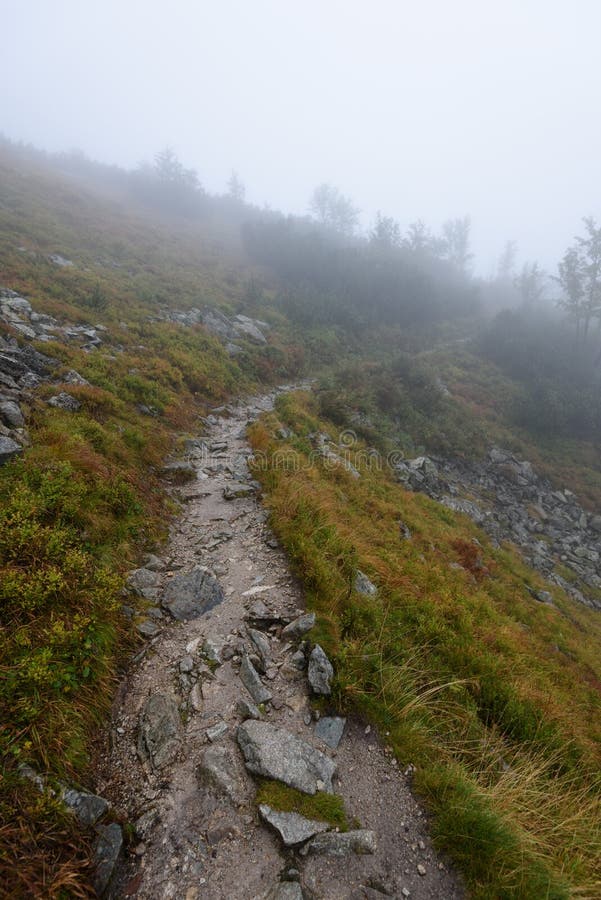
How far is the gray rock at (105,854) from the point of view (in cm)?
277

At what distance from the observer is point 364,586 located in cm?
667

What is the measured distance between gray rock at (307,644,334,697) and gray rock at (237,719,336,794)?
599 mm

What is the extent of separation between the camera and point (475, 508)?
17219 millimetres

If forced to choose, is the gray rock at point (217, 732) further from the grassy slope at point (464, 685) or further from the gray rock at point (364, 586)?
the gray rock at point (364, 586)

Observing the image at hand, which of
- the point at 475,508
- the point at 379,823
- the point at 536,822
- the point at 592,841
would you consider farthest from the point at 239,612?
the point at 475,508

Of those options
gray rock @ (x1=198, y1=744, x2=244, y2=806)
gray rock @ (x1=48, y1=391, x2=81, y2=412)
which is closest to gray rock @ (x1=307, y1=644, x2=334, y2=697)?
gray rock @ (x1=198, y1=744, x2=244, y2=806)

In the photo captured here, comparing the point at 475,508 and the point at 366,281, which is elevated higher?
the point at 366,281

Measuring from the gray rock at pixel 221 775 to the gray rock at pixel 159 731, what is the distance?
13.2 inches

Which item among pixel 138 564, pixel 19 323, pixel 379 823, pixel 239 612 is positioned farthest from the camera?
pixel 19 323

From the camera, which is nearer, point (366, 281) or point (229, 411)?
point (229, 411)

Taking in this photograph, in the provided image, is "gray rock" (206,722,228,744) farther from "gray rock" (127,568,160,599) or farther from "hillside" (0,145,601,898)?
"gray rock" (127,568,160,599)

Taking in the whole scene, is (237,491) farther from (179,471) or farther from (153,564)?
(153,564)

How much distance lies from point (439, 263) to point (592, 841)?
80732 mm

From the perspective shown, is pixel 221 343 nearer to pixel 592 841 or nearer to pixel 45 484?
pixel 45 484
